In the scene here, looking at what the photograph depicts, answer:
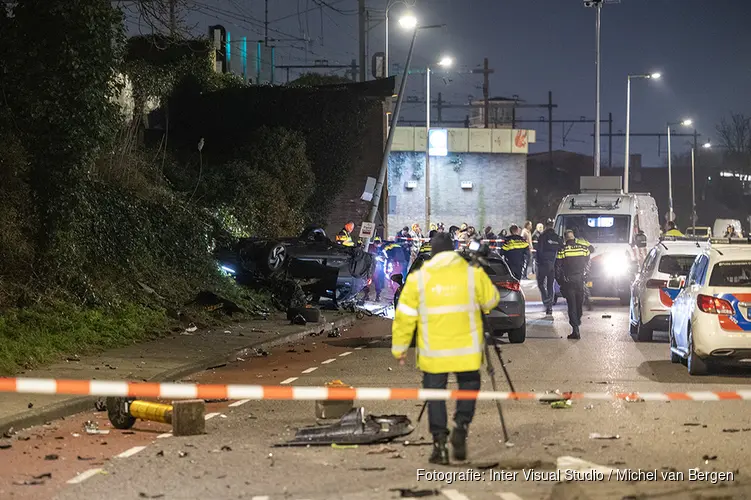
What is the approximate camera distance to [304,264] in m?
26.7

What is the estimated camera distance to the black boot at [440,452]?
8914 millimetres

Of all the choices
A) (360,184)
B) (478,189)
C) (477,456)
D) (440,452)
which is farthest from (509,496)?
(478,189)

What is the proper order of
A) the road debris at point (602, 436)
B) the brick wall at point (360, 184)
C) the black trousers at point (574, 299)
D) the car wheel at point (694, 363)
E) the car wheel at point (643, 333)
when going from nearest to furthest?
the road debris at point (602, 436) < the car wheel at point (694, 363) < the car wheel at point (643, 333) < the black trousers at point (574, 299) < the brick wall at point (360, 184)

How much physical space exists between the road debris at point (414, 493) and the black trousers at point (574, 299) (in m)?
13.3

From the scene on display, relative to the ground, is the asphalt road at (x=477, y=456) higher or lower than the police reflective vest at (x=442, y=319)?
lower

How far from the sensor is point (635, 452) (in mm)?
9445

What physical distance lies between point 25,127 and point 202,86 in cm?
1985

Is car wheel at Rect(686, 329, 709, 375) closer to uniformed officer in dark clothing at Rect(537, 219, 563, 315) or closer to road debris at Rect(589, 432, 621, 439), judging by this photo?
road debris at Rect(589, 432, 621, 439)

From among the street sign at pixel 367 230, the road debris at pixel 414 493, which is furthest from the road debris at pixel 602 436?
the street sign at pixel 367 230

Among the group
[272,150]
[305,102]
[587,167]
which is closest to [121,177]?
[272,150]

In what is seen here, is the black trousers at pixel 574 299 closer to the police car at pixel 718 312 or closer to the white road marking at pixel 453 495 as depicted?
the police car at pixel 718 312


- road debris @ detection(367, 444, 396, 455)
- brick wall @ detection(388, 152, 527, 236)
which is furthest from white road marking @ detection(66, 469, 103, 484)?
brick wall @ detection(388, 152, 527, 236)

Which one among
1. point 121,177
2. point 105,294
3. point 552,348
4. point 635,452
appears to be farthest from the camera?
point 121,177

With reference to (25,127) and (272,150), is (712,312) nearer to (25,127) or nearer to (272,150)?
(25,127)
